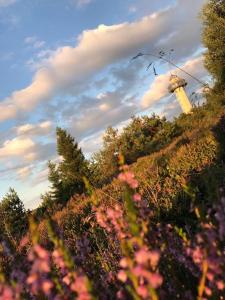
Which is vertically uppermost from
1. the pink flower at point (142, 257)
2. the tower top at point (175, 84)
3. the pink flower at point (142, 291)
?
the tower top at point (175, 84)

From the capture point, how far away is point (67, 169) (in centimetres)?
5100

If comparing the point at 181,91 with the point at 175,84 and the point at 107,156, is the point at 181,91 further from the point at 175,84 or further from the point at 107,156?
the point at 107,156

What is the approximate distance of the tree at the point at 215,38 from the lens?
34094 millimetres

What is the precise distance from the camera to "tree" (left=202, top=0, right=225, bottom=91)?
112ft

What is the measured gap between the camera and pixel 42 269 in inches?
82.7

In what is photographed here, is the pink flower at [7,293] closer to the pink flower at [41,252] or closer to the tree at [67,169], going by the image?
the pink flower at [41,252]

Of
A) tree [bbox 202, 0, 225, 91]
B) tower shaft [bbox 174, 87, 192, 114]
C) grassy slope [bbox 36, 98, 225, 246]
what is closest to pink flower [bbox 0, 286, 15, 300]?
grassy slope [bbox 36, 98, 225, 246]

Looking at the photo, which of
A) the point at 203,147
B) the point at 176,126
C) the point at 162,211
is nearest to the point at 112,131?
the point at 176,126

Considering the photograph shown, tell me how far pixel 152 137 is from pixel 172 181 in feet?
134

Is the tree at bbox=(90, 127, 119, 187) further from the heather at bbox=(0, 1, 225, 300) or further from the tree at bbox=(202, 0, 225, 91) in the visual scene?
the heather at bbox=(0, 1, 225, 300)

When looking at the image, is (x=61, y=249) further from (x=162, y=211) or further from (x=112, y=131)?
(x=112, y=131)

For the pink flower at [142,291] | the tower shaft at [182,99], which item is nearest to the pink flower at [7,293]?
the pink flower at [142,291]

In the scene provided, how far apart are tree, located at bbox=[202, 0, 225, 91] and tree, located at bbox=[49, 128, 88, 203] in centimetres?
1800

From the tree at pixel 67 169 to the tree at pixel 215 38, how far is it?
17997 millimetres
